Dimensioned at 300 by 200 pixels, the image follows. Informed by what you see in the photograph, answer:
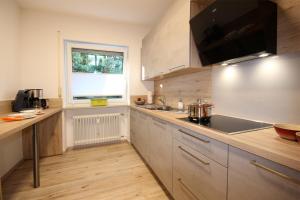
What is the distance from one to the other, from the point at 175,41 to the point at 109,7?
1386 millimetres

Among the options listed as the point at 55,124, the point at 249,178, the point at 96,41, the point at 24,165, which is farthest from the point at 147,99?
the point at 249,178

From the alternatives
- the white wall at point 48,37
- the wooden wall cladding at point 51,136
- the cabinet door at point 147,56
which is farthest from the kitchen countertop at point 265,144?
the white wall at point 48,37

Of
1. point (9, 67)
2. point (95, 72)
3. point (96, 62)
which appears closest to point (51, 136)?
point (9, 67)

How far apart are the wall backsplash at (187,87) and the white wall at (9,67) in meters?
2.37

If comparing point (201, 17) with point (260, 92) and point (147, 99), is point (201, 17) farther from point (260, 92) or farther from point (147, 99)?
point (147, 99)

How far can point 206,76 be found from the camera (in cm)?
186

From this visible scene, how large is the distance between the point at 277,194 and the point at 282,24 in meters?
1.08

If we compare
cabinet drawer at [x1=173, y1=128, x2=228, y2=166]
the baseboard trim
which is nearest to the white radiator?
the baseboard trim

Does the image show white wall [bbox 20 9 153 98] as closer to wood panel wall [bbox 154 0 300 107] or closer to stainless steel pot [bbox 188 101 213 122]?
wood panel wall [bbox 154 0 300 107]

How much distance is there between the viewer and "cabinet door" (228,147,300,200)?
2.00 ft

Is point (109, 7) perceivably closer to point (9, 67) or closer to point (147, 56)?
point (147, 56)

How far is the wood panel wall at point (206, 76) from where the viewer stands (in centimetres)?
101

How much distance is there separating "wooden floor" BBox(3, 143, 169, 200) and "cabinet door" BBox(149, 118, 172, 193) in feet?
0.67

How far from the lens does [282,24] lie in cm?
107
